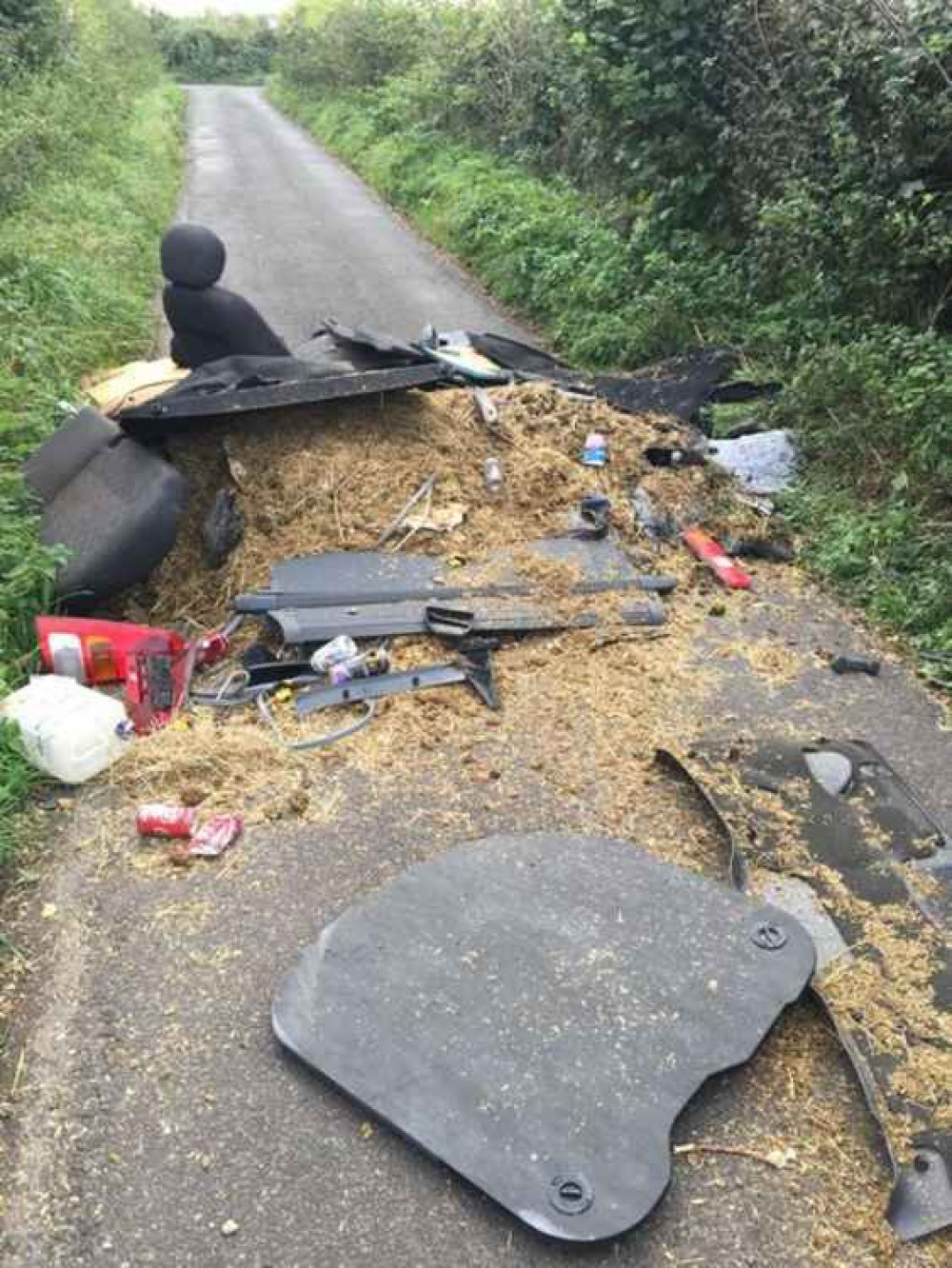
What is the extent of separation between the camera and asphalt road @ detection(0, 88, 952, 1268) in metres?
2.24

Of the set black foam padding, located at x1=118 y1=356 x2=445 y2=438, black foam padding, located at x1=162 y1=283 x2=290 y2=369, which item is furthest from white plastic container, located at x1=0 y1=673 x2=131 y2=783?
black foam padding, located at x1=162 y1=283 x2=290 y2=369

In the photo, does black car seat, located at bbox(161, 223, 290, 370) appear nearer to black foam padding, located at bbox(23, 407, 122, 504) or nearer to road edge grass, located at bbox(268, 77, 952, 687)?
black foam padding, located at bbox(23, 407, 122, 504)

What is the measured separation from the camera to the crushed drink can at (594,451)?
5.74 meters

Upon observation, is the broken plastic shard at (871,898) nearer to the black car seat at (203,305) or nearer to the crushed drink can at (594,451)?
the crushed drink can at (594,451)

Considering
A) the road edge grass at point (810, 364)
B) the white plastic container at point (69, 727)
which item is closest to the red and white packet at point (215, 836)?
the white plastic container at point (69, 727)

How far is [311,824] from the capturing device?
11.4ft

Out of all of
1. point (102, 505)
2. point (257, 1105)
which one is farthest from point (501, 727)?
point (102, 505)

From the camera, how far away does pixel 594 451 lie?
5762 mm

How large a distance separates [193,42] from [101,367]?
140 feet

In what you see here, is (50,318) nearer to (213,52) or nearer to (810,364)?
(810,364)

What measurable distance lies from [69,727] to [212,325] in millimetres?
2958

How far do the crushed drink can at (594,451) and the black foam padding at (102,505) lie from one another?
218 centimetres

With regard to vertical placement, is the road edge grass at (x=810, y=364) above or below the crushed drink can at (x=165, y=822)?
above

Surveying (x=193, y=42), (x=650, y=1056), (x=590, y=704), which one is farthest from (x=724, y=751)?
(x=193, y=42)
